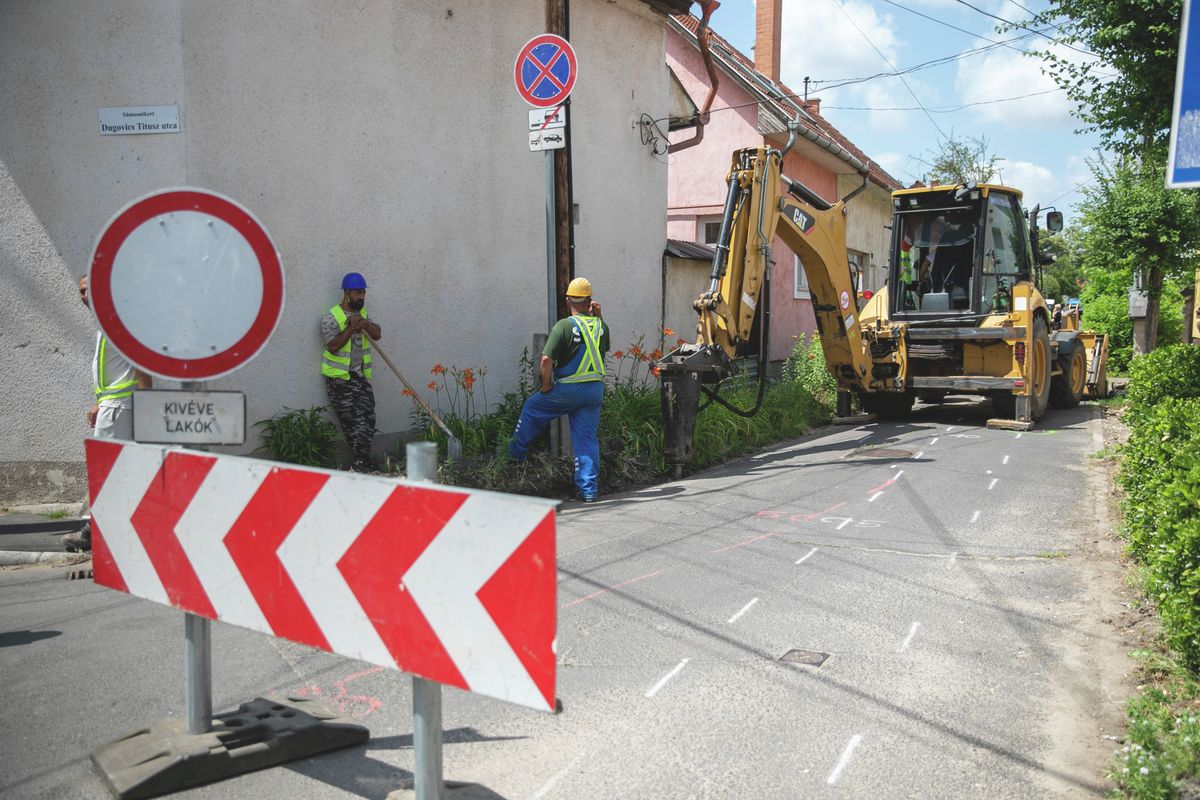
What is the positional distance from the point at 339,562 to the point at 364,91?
295 inches

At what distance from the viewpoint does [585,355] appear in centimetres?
887

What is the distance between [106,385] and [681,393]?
17.1ft

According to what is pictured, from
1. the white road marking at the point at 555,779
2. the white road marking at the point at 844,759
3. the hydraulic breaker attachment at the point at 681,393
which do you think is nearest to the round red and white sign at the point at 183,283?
the white road marking at the point at 555,779

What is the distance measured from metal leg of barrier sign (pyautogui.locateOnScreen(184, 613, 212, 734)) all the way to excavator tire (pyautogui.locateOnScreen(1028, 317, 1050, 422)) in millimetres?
11886

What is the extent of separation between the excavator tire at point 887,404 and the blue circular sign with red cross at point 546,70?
24.3ft

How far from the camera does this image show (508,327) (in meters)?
11.3

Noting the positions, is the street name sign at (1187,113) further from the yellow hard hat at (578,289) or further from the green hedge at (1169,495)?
the yellow hard hat at (578,289)

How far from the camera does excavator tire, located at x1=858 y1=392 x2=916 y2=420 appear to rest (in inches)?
566

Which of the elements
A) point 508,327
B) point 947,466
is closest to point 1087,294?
point 947,466

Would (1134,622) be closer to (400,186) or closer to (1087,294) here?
(400,186)

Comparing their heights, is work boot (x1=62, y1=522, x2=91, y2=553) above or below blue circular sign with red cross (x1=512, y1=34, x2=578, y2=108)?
below

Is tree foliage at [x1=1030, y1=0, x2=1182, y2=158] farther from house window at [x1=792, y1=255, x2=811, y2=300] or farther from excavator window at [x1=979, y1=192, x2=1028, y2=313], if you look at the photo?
house window at [x1=792, y1=255, x2=811, y2=300]

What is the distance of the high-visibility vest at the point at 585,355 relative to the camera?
8.84 meters

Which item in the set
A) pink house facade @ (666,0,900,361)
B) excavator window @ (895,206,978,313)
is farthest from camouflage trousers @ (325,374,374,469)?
pink house facade @ (666,0,900,361)
